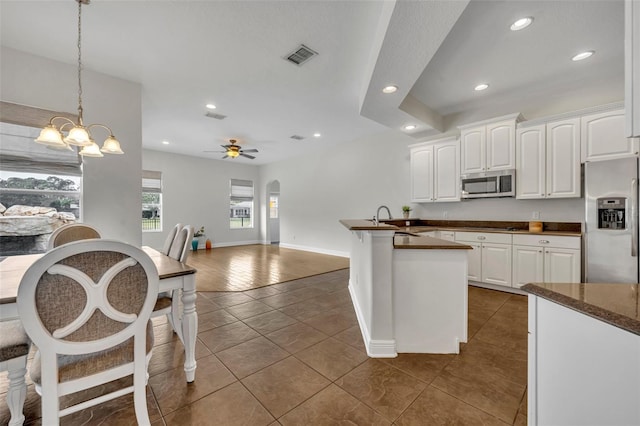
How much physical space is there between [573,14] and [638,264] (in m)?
2.58

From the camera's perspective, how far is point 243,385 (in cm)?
170

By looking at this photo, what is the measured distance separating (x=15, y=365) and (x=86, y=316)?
0.60 meters

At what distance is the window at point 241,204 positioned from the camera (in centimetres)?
856

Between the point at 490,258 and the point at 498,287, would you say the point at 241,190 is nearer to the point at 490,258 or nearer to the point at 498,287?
the point at 490,258

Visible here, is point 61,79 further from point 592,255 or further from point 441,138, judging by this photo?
point 592,255

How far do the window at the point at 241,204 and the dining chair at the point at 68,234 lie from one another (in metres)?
6.09

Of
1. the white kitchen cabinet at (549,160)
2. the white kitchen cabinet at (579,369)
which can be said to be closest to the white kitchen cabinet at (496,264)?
the white kitchen cabinet at (549,160)

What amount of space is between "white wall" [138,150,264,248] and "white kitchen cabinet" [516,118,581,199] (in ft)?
25.2

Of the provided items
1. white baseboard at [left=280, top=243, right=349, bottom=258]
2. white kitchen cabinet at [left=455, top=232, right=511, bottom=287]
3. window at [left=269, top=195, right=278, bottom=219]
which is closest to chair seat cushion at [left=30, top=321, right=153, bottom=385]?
white kitchen cabinet at [left=455, top=232, right=511, bottom=287]

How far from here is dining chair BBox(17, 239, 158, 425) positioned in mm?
1025

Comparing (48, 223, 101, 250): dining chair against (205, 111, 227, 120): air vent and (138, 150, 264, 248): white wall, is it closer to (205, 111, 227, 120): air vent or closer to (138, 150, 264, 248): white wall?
(205, 111, 227, 120): air vent

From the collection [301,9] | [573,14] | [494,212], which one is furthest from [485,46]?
[494,212]

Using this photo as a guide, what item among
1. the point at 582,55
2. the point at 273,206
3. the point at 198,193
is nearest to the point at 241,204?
the point at 273,206

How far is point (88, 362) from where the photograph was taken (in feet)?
3.91
